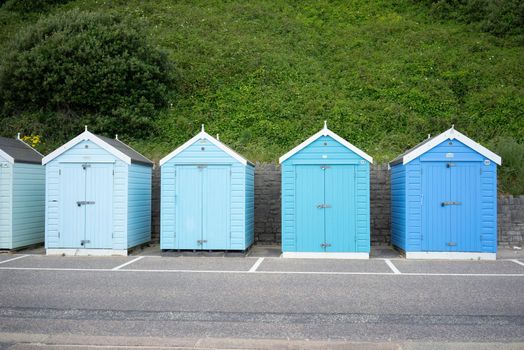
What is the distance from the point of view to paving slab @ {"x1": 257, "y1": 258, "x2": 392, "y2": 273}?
1026cm

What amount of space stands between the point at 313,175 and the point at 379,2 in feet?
79.9

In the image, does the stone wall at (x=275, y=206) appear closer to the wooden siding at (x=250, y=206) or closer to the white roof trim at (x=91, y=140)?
the wooden siding at (x=250, y=206)

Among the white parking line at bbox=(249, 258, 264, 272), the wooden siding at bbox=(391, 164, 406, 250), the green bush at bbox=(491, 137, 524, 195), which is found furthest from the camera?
the green bush at bbox=(491, 137, 524, 195)

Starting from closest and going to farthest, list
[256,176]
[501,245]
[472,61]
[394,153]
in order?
[501,245] < [256,176] < [394,153] < [472,61]

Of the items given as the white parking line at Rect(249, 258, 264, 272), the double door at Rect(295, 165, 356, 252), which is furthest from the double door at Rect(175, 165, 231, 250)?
the double door at Rect(295, 165, 356, 252)

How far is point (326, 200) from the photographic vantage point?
12.1 meters

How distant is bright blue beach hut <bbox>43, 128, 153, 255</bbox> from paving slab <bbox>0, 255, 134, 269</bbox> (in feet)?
1.48

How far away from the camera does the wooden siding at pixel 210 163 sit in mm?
12461

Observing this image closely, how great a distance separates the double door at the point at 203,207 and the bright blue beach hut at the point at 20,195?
4007mm

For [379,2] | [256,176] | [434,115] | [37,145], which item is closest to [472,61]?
[434,115]

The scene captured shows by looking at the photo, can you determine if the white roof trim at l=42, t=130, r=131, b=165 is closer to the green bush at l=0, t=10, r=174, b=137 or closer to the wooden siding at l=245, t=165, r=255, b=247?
the wooden siding at l=245, t=165, r=255, b=247

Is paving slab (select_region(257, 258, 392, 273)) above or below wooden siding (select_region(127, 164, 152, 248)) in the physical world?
below

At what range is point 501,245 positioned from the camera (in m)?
13.9

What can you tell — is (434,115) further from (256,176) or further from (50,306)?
(50,306)
